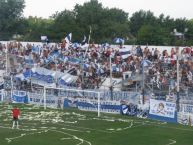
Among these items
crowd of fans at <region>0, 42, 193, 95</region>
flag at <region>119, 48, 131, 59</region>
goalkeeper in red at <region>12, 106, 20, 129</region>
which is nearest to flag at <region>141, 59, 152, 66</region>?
crowd of fans at <region>0, 42, 193, 95</region>

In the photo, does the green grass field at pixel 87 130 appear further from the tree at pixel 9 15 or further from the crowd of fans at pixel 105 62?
the tree at pixel 9 15

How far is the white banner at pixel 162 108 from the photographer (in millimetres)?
43500

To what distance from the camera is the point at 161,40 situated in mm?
89438

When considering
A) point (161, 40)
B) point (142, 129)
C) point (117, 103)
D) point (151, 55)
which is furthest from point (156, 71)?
point (161, 40)

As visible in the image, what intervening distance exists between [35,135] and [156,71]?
68.5 feet

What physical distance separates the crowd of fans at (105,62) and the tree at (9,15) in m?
34.7

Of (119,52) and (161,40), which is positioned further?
(161,40)

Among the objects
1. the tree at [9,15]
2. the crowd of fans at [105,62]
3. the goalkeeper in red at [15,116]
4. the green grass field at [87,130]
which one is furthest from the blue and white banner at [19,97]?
the tree at [9,15]

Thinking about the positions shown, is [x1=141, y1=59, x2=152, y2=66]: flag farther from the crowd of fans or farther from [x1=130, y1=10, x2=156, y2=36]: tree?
[x1=130, y1=10, x2=156, y2=36]: tree

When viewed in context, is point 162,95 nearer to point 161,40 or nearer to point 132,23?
point 161,40

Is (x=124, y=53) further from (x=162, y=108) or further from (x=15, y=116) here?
(x=15, y=116)

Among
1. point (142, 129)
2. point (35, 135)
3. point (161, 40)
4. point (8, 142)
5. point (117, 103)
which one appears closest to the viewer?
point (8, 142)

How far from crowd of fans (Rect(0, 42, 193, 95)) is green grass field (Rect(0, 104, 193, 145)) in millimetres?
9280

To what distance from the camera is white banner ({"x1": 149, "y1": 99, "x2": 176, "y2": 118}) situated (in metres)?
43.5
